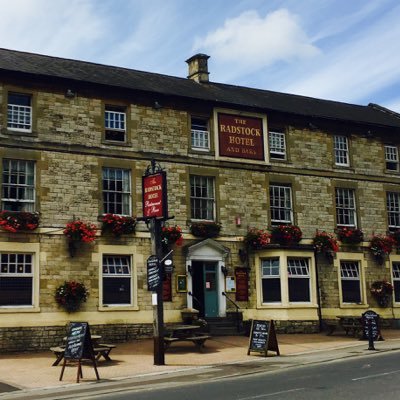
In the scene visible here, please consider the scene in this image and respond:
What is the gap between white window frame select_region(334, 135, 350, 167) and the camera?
28281 mm

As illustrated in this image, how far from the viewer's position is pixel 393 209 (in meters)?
29.2

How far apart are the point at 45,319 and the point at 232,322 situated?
725cm

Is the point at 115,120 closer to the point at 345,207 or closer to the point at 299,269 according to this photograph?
the point at 299,269

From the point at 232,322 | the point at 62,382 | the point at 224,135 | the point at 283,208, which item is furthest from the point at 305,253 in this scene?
the point at 62,382

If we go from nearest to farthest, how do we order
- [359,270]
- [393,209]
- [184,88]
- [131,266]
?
1. [131,266]
2. [184,88]
3. [359,270]
4. [393,209]

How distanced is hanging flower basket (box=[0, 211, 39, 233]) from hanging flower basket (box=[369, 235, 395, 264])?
1486 centimetres

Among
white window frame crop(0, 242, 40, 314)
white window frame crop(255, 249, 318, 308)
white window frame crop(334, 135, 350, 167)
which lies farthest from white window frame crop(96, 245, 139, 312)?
white window frame crop(334, 135, 350, 167)

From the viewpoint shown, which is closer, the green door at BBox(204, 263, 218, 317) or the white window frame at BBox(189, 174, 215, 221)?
the green door at BBox(204, 263, 218, 317)

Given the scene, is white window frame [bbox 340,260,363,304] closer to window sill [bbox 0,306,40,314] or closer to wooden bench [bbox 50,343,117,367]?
wooden bench [bbox 50,343,117,367]

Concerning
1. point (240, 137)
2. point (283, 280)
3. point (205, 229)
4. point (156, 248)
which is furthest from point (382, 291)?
point (156, 248)

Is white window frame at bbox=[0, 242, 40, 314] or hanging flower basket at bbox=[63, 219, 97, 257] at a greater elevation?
hanging flower basket at bbox=[63, 219, 97, 257]

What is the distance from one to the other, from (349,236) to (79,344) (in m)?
15.8

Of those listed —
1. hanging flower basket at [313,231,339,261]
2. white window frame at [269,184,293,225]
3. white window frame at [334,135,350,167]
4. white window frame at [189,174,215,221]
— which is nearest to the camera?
white window frame at [189,174,215,221]

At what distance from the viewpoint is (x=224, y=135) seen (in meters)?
25.5
